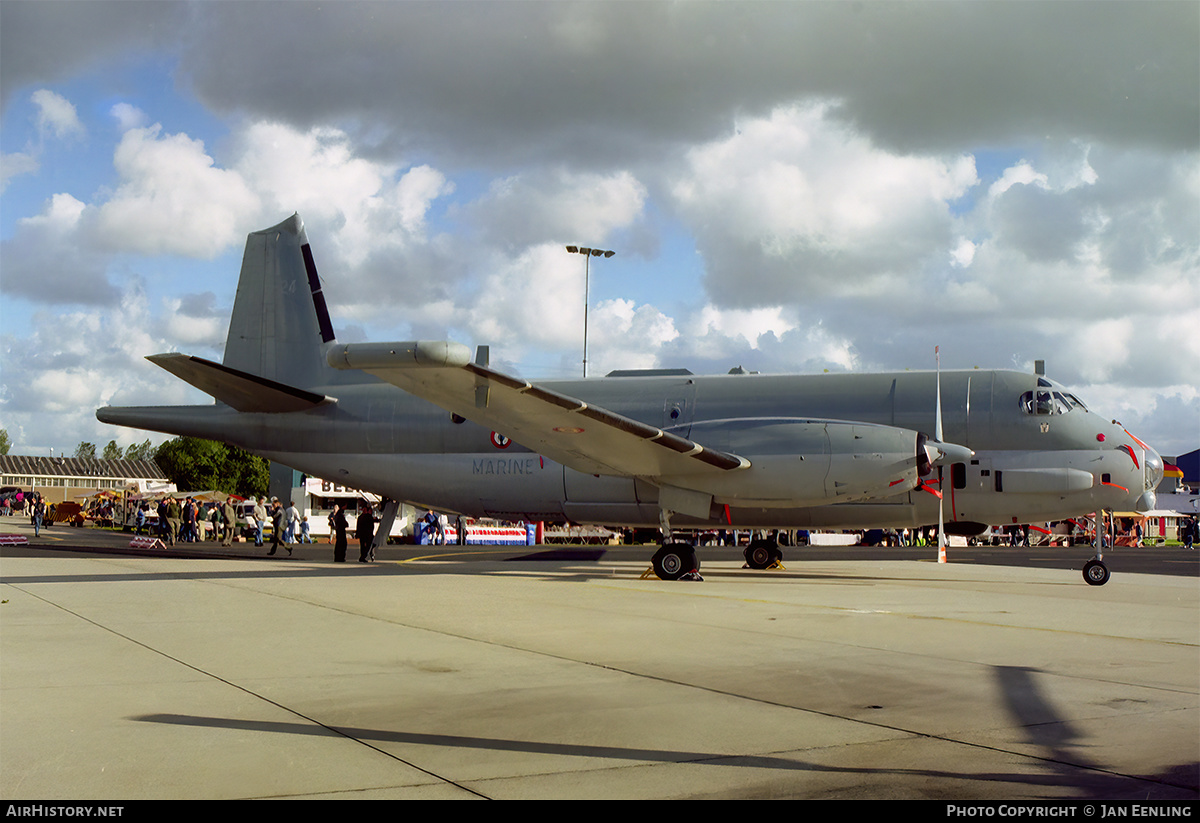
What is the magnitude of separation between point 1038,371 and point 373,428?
14.9 m

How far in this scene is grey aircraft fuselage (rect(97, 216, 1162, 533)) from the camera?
17500mm

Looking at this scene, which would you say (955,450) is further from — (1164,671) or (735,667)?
(735,667)

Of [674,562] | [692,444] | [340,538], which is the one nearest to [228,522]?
[340,538]

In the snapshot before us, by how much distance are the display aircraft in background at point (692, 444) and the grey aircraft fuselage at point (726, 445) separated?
38 millimetres

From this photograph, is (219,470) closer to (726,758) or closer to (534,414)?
(534,414)

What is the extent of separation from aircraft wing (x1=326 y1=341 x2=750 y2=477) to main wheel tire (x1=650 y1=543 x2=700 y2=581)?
1.47 meters

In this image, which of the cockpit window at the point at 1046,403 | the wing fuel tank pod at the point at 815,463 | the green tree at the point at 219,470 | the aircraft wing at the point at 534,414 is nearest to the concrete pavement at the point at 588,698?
the aircraft wing at the point at 534,414

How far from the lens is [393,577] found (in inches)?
707

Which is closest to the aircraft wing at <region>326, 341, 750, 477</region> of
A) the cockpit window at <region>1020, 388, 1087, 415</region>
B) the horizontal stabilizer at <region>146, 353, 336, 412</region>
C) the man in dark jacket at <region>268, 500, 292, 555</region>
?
the cockpit window at <region>1020, 388, 1087, 415</region>

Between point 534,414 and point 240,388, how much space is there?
28.8 feet

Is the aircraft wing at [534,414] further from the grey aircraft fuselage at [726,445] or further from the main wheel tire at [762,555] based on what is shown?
the main wheel tire at [762,555]

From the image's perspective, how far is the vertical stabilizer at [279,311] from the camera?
24125 millimetres

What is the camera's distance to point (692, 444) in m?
16.9

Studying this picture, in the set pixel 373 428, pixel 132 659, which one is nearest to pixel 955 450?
pixel 373 428
